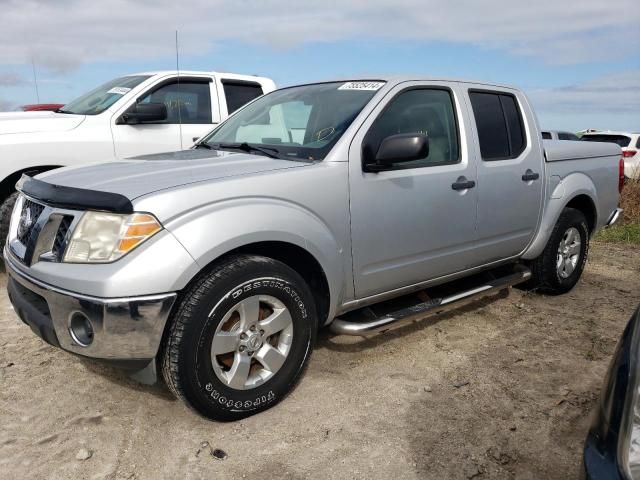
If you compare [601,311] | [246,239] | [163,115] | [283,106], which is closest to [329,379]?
[246,239]

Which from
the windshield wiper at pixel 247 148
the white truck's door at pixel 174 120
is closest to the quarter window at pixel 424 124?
the windshield wiper at pixel 247 148

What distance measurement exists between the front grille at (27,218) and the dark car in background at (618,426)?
250 centimetres

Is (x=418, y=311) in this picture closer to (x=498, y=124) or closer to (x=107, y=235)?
(x=498, y=124)

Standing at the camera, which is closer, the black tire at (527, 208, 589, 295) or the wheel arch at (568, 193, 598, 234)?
the black tire at (527, 208, 589, 295)

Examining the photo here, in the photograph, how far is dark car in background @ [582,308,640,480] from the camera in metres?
1.44

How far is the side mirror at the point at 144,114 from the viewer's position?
5.40 meters

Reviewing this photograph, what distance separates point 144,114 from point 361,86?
271 centimetres

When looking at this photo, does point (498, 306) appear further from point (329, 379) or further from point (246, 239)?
point (246, 239)

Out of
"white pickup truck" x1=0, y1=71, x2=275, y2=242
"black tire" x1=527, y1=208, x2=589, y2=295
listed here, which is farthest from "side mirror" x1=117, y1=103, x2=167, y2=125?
"black tire" x1=527, y1=208, x2=589, y2=295

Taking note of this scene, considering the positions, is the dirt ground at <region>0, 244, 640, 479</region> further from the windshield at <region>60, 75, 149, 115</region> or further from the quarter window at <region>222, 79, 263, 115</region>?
the quarter window at <region>222, 79, 263, 115</region>

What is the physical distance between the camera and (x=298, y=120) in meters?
3.62

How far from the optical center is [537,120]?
4555 mm

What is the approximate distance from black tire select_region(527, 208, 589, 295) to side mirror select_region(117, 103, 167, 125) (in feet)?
12.1

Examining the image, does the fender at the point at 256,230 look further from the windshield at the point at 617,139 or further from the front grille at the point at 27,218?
the windshield at the point at 617,139
